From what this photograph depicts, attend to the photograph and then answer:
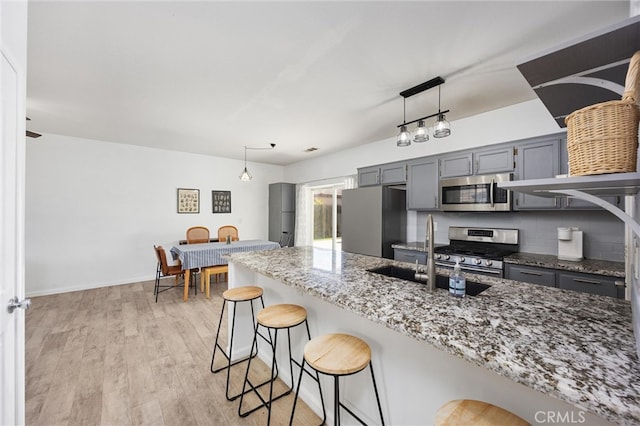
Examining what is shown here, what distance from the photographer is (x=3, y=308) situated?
1.02m

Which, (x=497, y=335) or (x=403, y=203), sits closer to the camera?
(x=497, y=335)

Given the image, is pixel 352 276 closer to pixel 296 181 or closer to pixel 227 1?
pixel 227 1

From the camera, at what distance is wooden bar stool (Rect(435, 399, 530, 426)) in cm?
84

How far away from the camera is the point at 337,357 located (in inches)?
48.2

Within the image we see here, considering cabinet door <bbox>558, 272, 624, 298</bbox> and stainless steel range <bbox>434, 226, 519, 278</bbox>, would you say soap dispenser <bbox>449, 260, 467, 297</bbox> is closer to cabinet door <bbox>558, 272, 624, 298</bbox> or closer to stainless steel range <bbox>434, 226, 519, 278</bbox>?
stainless steel range <bbox>434, 226, 519, 278</bbox>

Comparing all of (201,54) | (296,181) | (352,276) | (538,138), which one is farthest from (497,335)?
(296,181)

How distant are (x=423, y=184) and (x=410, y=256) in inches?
38.6

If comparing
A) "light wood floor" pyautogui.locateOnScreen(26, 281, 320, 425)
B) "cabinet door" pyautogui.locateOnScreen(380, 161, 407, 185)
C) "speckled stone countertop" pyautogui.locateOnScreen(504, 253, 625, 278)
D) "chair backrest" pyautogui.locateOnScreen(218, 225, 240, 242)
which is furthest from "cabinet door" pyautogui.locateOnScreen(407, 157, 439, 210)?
"chair backrest" pyautogui.locateOnScreen(218, 225, 240, 242)

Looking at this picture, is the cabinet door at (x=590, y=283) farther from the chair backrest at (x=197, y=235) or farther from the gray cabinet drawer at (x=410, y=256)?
the chair backrest at (x=197, y=235)

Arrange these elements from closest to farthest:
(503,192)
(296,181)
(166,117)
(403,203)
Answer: (503,192)
(166,117)
(403,203)
(296,181)

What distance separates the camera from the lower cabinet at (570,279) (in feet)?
6.86

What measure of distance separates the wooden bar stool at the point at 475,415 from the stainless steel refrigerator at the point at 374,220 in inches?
110

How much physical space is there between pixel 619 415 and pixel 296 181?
5943mm

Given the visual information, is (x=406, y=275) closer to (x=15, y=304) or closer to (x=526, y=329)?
(x=526, y=329)
